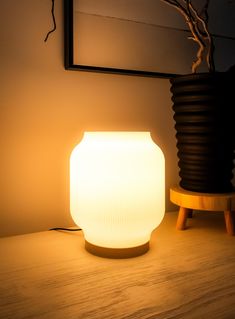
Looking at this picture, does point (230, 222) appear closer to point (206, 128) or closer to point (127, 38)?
point (206, 128)

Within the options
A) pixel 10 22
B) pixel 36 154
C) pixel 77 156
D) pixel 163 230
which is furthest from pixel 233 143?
pixel 10 22

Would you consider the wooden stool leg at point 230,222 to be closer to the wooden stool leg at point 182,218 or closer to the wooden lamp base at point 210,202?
the wooden lamp base at point 210,202

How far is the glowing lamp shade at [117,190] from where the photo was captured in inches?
30.1

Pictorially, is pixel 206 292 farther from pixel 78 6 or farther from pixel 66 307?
pixel 78 6

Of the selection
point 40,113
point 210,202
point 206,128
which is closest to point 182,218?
point 210,202

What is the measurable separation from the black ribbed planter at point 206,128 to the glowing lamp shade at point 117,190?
176 millimetres

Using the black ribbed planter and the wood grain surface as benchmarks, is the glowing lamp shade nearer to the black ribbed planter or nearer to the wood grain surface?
the wood grain surface

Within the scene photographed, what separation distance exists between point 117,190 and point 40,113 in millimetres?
379

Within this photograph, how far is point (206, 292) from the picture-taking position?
24.9 inches

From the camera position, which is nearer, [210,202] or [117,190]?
[117,190]

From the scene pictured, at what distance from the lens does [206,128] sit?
0.92m

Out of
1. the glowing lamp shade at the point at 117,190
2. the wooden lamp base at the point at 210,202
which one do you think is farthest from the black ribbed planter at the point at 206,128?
the glowing lamp shade at the point at 117,190

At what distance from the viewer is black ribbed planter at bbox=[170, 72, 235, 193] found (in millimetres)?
896

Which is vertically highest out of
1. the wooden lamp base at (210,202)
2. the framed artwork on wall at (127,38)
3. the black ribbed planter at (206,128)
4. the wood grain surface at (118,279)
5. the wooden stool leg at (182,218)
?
the framed artwork on wall at (127,38)
